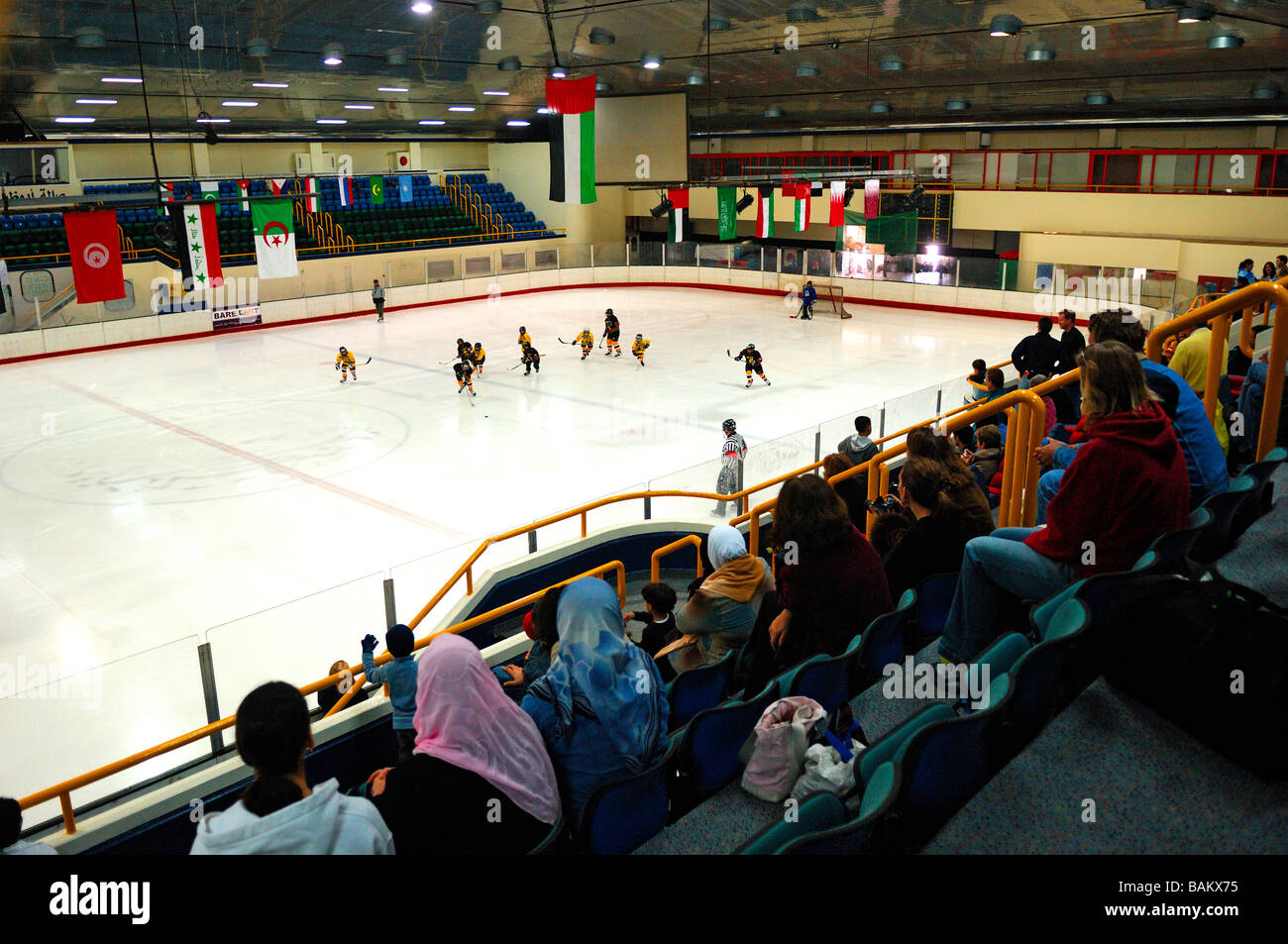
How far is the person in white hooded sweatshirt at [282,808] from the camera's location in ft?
7.03

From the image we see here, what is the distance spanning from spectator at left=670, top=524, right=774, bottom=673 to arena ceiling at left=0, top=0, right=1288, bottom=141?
12602 millimetres

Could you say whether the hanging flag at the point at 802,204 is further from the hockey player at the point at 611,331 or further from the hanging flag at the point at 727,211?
the hockey player at the point at 611,331

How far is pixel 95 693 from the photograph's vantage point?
17.7 feet

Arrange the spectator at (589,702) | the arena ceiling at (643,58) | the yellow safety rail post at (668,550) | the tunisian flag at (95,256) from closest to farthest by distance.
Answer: the spectator at (589,702) → the yellow safety rail post at (668,550) → the tunisian flag at (95,256) → the arena ceiling at (643,58)

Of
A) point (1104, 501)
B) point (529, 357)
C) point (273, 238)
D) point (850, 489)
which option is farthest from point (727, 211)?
point (1104, 501)

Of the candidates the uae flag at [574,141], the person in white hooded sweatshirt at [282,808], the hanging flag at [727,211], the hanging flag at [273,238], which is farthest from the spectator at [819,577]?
the hanging flag at [727,211]

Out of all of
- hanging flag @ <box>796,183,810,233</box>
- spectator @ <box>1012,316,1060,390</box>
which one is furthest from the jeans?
hanging flag @ <box>796,183,810,233</box>

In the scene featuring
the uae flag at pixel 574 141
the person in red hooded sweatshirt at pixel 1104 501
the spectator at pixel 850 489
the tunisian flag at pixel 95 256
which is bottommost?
the spectator at pixel 850 489

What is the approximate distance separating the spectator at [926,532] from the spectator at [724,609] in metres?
0.60

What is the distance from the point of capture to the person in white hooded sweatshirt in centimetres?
214

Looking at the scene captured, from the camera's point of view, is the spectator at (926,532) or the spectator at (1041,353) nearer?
the spectator at (926,532)

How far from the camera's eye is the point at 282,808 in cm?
219

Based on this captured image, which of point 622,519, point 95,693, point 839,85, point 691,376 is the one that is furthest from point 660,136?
point 95,693

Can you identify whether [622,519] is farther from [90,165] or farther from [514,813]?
[90,165]
